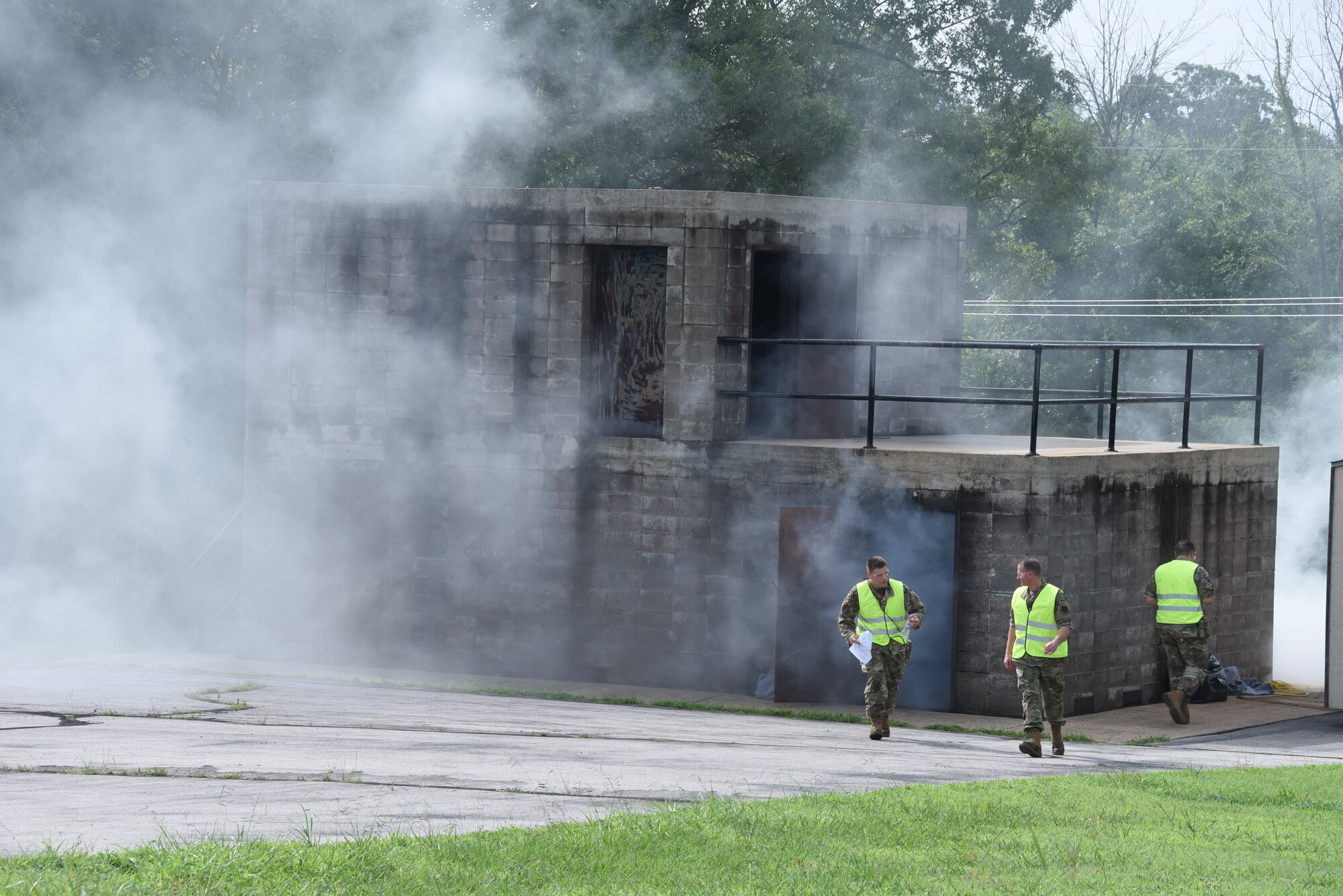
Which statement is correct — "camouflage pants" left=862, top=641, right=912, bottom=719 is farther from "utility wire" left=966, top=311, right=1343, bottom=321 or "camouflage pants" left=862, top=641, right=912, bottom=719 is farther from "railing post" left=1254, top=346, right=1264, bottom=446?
"utility wire" left=966, top=311, right=1343, bottom=321

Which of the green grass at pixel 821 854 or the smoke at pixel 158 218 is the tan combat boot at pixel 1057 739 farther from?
the smoke at pixel 158 218

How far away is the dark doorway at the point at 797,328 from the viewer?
17.7 metres

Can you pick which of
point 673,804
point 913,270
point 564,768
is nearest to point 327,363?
point 913,270

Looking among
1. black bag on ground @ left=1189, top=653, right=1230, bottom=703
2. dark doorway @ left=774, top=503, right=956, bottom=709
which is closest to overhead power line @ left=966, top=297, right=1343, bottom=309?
black bag on ground @ left=1189, top=653, right=1230, bottom=703

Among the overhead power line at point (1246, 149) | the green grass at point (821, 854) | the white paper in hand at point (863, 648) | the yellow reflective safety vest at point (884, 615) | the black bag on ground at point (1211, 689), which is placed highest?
the overhead power line at point (1246, 149)

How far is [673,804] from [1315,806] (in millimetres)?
4093

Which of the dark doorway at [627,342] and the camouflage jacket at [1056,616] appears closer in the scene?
the camouflage jacket at [1056,616]

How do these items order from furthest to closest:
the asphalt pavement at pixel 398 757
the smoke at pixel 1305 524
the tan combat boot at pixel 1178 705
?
the smoke at pixel 1305 524 → the tan combat boot at pixel 1178 705 → the asphalt pavement at pixel 398 757

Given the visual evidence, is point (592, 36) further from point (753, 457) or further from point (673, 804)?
point (673, 804)

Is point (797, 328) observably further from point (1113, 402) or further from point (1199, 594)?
point (1199, 594)

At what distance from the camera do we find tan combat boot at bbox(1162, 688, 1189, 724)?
1505cm

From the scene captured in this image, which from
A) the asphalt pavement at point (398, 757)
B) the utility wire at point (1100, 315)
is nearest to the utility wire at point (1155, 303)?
the utility wire at point (1100, 315)

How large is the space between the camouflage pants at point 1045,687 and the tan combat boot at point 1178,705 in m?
2.64

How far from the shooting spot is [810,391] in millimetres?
17953
